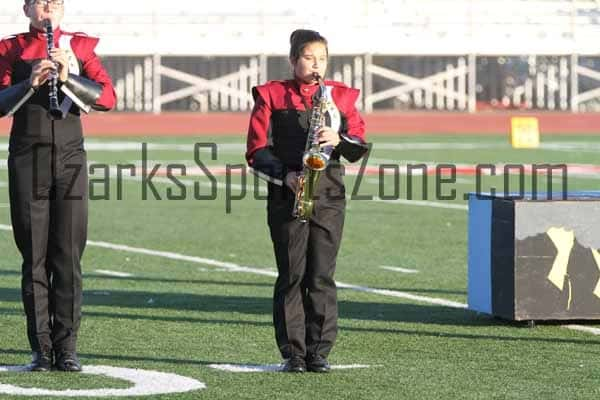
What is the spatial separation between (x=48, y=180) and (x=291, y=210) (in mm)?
1100

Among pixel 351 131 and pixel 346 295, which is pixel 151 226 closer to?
pixel 346 295

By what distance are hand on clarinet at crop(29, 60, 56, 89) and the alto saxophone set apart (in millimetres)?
1172

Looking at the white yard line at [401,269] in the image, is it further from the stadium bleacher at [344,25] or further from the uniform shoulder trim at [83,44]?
the stadium bleacher at [344,25]

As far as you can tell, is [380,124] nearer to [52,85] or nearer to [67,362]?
[67,362]

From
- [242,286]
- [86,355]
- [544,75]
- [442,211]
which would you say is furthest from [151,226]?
[544,75]

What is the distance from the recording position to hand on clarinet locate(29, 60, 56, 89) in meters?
7.36

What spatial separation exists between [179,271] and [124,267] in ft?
1.52

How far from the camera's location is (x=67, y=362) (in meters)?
7.77

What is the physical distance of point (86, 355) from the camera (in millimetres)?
8430

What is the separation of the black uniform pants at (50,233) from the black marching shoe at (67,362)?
32mm

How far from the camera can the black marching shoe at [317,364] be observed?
7.84 metres

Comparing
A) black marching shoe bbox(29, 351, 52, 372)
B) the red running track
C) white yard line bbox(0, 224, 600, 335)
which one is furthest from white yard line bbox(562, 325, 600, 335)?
the red running track

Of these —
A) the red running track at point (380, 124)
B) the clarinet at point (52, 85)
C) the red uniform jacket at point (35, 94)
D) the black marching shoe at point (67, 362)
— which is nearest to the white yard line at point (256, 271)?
the black marching shoe at point (67, 362)

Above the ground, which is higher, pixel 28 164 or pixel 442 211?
pixel 28 164
